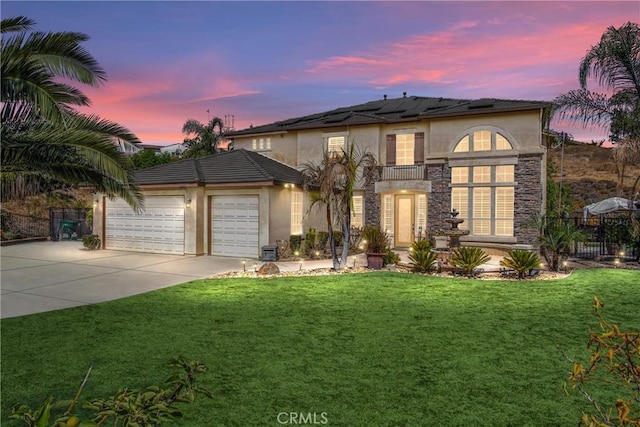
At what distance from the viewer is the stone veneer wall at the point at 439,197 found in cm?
1909

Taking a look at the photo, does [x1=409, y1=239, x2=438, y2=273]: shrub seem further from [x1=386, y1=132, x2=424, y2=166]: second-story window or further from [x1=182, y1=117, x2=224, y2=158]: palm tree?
[x1=182, y1=117, x2=224, y2=158]: palm tree

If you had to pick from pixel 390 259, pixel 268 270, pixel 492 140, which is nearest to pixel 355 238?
pixel 390 259

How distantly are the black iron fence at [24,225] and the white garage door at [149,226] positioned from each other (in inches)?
289

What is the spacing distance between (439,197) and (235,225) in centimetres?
983

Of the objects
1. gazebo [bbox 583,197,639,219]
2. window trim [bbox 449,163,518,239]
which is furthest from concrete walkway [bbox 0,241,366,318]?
gazebo [bbox 583,197,639,219]

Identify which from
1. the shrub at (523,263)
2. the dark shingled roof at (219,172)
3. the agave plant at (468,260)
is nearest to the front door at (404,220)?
the dark shingled roof at (219,172)

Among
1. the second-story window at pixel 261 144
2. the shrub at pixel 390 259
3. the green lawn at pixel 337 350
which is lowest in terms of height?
the green lawn at pixel 337 350

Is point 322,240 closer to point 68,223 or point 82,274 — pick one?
point 82,274

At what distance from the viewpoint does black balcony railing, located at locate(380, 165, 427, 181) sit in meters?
19.5

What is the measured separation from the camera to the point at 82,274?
39.8 feet

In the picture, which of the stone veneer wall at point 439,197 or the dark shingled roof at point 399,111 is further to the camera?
the stone veneer wall at point 439,197

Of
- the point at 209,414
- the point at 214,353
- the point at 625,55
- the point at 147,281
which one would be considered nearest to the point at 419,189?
the point at 625,55

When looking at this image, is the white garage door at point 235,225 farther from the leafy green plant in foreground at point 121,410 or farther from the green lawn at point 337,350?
the leafy green plant in foreground at point 121,410

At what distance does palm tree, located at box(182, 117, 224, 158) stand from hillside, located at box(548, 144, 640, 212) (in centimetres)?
2942
